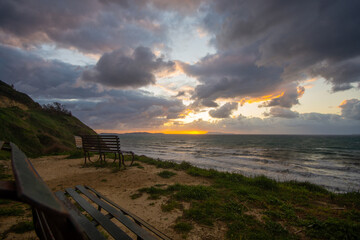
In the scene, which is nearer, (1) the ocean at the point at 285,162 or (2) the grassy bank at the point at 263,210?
(2) the grassy bank at the point at 263,210

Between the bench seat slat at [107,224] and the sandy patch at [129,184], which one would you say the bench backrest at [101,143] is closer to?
the sandy patch at [129,184]

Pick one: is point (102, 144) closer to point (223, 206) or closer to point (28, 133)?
point (223, 206)

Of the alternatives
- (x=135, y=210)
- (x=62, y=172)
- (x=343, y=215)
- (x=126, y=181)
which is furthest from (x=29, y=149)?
(x=343, y=215)

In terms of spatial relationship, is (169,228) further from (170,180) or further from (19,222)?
(170,180)

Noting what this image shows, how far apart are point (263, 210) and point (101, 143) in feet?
26.2

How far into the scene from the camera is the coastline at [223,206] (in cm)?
371

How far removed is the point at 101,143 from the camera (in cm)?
885

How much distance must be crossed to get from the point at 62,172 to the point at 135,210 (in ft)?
19.3

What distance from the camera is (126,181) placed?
22.8 ft

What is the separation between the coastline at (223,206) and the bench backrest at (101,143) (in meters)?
1.31

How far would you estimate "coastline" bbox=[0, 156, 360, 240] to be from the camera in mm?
3705

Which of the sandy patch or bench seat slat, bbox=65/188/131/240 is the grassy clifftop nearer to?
the sandy patch

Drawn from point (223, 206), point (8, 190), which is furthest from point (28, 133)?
point (8, 190)

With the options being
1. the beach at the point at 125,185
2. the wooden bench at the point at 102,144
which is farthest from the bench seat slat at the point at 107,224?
the wooden bench at the point at 102,144
